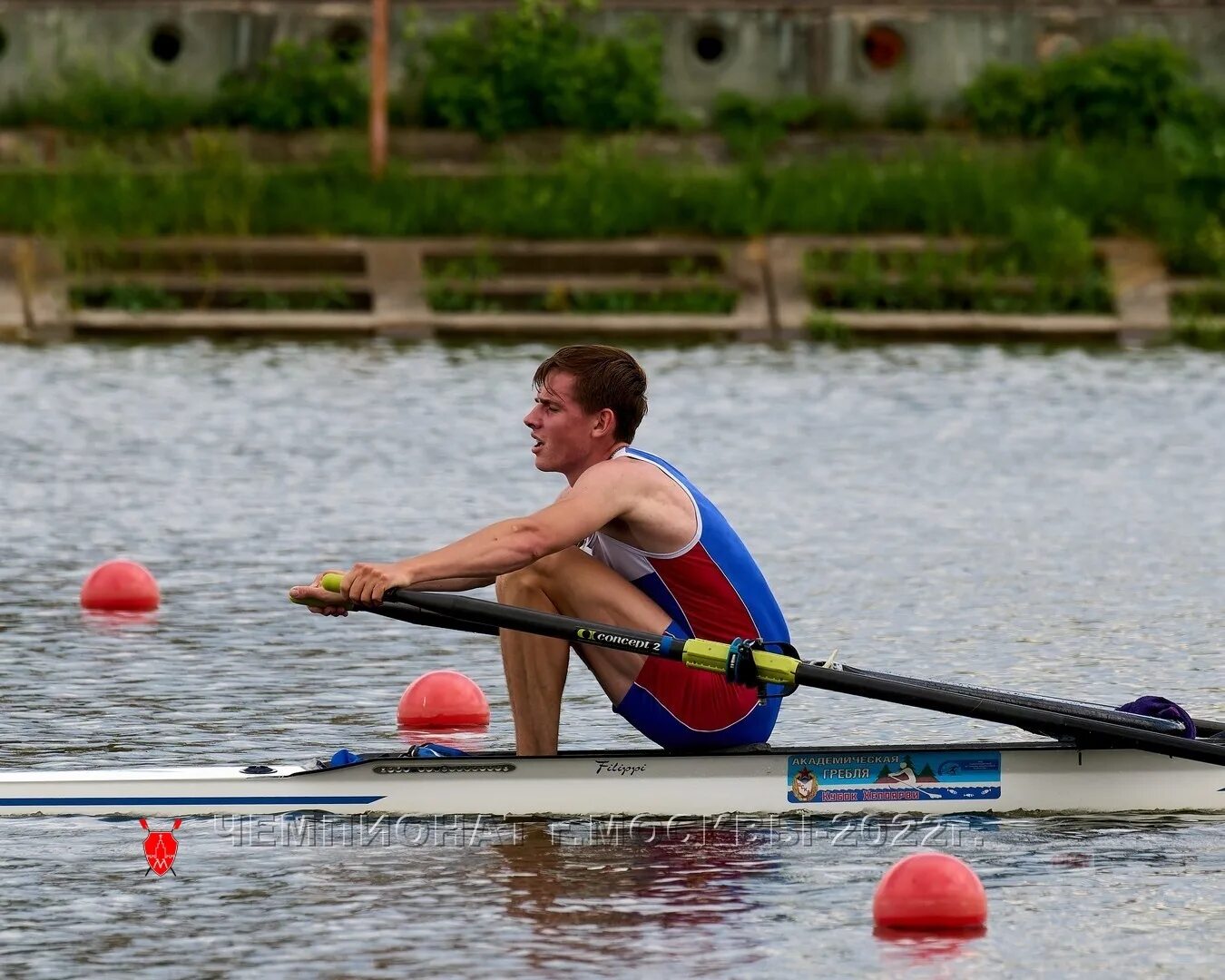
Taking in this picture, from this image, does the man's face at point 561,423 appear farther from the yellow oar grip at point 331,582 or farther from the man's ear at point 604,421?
the yellow oar grip at point 331,582

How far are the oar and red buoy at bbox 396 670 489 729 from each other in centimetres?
163

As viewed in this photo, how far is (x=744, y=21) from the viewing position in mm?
28047

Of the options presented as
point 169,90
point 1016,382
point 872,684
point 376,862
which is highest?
point 169,90

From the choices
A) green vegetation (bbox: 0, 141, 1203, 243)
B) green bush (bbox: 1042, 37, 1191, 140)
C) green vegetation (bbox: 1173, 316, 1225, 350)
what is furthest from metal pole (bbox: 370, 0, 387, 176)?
green vegetation (bbox: 1173, 316, 1225, 350)

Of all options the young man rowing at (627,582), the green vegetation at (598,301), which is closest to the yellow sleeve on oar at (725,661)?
the young man rowing at (627,582)

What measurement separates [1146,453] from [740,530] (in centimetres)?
378

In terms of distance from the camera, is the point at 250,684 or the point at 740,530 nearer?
the point at 250,684

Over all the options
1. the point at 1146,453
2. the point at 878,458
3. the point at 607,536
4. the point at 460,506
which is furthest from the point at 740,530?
the point at 607,536

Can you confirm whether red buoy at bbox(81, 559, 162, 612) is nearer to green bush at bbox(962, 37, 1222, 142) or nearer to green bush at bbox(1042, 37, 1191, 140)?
green bush at bbox(962, 37, 1222, 142)

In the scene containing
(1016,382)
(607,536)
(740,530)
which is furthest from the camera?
(1016,382)

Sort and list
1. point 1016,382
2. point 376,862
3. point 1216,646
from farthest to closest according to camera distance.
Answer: point 1016,382, point 1216,646, point 376,862

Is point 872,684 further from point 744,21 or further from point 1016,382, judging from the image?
point 744,21

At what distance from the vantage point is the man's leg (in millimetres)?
7262

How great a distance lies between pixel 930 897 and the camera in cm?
616
